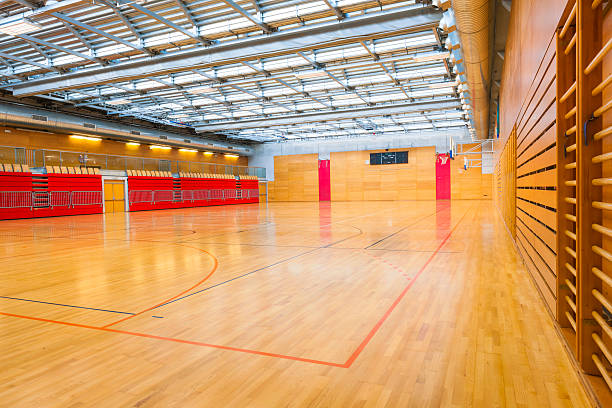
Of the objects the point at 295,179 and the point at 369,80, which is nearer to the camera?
the point at 369,80

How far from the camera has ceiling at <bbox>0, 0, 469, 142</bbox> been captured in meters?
9.40

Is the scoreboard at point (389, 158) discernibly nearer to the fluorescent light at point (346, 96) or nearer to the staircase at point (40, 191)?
the fluorescent light at point (346, 96)

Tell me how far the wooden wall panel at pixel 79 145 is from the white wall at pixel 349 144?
220 inches

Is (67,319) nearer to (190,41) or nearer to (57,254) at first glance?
(57,254)

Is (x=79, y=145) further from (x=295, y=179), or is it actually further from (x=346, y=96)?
(x=295, y=179)

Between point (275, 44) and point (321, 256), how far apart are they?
6814 mm

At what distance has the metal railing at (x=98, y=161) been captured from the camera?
55.0 feet

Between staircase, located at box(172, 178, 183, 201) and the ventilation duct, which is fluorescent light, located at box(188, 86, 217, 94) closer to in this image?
the ventilation duct

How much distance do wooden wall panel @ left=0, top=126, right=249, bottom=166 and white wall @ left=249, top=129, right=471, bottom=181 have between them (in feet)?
18.3

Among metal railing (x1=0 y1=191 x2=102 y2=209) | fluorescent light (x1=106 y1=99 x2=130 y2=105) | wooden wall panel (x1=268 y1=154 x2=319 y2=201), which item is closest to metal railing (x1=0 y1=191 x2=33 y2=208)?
metal railing (x1=0 y1=191 x2=102 y2=209)

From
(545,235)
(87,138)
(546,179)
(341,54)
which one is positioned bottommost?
(545,235)

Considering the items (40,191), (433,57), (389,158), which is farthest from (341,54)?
(389,158)

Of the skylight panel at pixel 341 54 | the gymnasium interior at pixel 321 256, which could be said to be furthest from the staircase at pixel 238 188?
the skylight panel at pixel 341 54

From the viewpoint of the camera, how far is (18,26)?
30.5ft
